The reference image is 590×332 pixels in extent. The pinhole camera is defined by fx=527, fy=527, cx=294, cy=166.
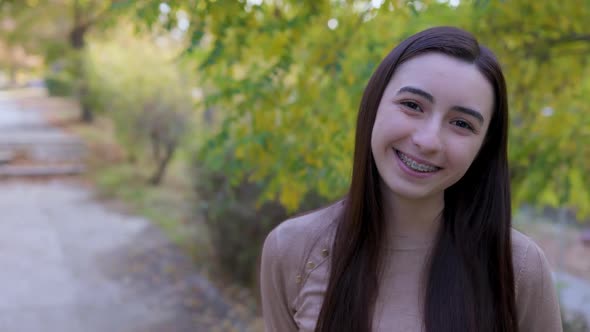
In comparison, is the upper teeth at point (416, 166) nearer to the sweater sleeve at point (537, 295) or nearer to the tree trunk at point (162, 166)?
the sweater sleeve at point (537, 295)

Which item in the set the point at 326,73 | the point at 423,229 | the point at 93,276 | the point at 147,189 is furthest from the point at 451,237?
the point at 147,189

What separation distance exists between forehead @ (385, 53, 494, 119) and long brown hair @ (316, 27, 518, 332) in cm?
2

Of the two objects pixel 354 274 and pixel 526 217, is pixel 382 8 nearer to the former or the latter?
pixel 354 274

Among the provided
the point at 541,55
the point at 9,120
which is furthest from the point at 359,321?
the point at 9,120

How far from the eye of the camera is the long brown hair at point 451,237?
129 centimetres

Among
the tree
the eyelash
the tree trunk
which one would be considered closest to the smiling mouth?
the eyelash

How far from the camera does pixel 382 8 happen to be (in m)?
2.13

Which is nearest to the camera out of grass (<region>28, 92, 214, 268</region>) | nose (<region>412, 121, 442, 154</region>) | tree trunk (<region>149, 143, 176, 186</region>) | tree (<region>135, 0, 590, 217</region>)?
nose (<region>412, 121, 442, 154</region>)

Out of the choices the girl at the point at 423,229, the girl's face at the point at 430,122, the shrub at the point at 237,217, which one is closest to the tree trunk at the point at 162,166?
the shrub at the point at 237,217

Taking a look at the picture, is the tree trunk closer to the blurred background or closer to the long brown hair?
the blurred background

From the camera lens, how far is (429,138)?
1.22m

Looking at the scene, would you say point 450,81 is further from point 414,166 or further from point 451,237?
point 451,237

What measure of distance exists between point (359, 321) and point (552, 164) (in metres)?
1.95

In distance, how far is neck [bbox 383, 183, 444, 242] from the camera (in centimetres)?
140
